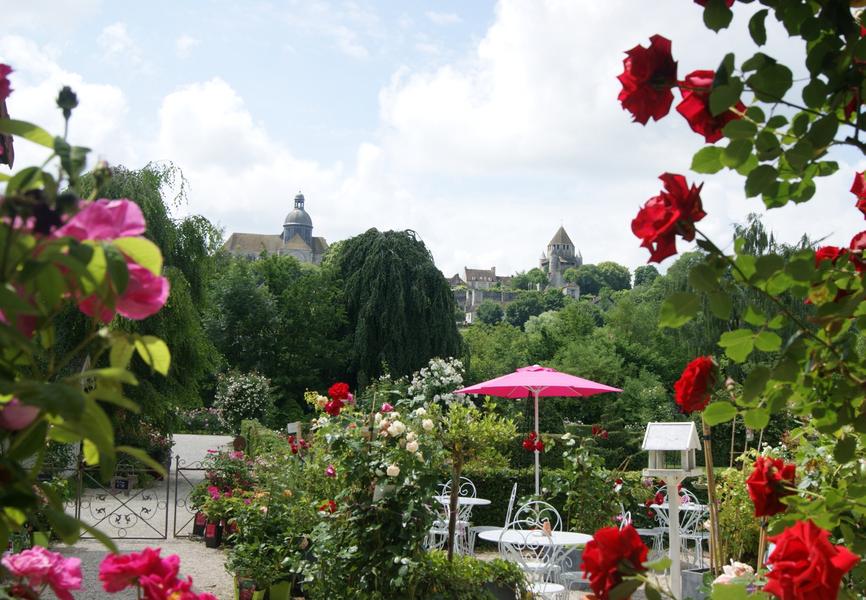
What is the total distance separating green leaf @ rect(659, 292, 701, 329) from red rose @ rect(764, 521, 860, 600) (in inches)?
11.9

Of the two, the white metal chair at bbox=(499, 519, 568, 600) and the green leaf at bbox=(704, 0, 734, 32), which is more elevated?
the green leaf at bbox=(704, 0, 734, 32)

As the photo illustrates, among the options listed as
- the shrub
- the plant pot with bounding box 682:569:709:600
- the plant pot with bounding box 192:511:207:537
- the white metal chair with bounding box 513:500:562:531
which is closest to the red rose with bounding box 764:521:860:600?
the white metal chair with bounding box 513:500:562:531

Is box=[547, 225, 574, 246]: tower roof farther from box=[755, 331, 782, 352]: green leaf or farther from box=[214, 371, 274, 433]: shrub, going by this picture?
box=[755, 331, 782, 352]: green leaf

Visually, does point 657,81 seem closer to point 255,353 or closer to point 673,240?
point 673,240

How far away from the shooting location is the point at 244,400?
1962 centimetres

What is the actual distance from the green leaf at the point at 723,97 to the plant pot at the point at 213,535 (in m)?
8.46

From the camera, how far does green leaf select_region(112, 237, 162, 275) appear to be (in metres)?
0.75

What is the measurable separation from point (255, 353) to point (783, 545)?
22689mm

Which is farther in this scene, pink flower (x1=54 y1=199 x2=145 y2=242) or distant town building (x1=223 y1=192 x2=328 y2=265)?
distant town building (x1=223 y1=192 x2=328 y2=265)

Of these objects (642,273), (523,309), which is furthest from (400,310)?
(642,273)

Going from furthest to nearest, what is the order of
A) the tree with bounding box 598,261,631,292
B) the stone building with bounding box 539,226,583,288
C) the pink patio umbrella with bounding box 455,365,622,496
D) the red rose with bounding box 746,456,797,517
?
the stone building with bounding box 539,226,583,288 → the tree with bounding box 598,261,631,292 → the pink patio umbrella with bounding box 455,365,622,496 → the red rose with bounding box 746,456,797,517

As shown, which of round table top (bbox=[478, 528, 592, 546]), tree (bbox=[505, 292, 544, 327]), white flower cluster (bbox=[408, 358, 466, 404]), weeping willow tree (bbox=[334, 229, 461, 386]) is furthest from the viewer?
tree (bbox=[505, 292, 544, 327])

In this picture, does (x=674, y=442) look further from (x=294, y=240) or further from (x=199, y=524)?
(x=294, y=240)

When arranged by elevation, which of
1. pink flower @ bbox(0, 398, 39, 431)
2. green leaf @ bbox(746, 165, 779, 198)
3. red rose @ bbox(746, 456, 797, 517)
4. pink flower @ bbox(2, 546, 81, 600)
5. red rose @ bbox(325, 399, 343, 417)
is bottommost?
red rose @ bbox(325, 399, 343, 417)
